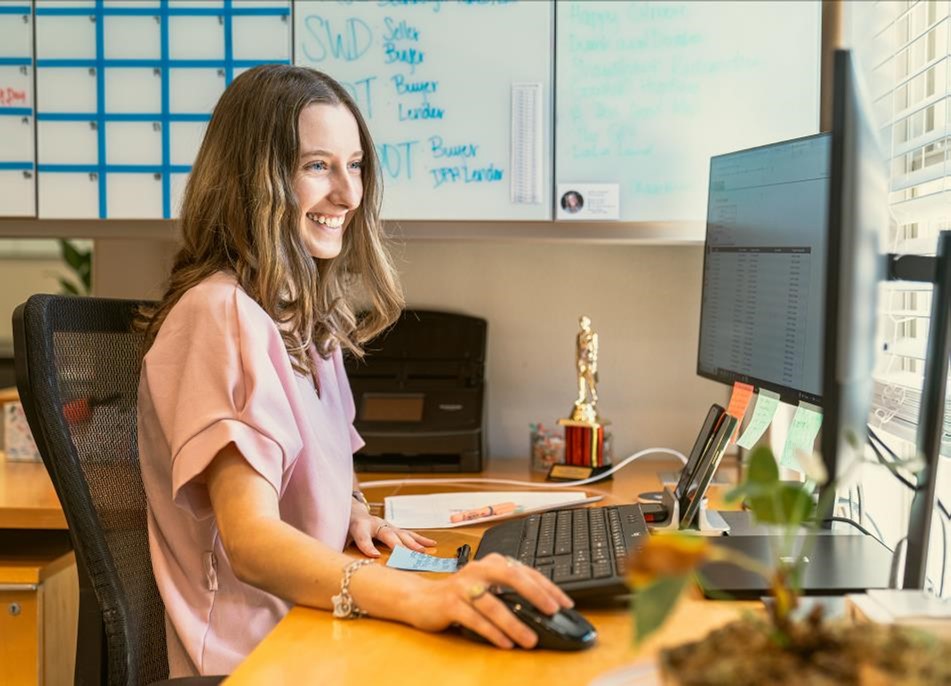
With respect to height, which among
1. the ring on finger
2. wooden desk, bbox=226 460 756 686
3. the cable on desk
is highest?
the ring on finger

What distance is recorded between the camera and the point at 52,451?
3.94ft

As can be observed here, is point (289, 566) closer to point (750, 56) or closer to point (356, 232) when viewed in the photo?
point (356, 232)

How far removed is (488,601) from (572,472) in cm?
103

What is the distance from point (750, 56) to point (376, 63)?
2.25 ft

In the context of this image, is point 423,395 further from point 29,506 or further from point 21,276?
point 21,276

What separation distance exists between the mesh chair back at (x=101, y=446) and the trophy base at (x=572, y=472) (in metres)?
0.81

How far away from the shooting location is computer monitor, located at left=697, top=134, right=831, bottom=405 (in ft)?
4.08

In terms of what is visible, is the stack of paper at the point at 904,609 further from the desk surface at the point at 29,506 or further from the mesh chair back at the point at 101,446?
the desk surface at the point at 29,506

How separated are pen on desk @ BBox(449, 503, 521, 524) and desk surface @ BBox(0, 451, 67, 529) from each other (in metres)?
0.63

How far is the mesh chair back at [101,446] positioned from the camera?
120 cm

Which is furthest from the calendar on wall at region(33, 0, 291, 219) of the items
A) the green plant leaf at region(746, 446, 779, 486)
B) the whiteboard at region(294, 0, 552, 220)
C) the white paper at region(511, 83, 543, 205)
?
the green plant leaf at region(746, 446, 779, 486)

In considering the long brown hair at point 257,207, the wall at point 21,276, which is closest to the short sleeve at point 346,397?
the long brown hair at point 257,207

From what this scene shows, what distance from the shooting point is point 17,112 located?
76.7 inches

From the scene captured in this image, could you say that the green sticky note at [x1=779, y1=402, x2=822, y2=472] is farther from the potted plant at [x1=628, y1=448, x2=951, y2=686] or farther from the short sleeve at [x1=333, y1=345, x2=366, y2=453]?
the potted plant at [x1=628, y1=448, x2=951, y2=686]
